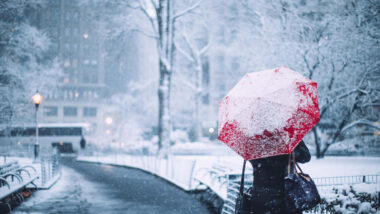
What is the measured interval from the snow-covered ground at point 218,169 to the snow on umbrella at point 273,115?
284 cm

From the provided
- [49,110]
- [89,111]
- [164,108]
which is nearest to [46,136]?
[49,110]

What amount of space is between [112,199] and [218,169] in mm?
3177

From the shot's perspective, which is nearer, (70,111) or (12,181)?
(12,181)

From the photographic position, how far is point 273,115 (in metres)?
3.43

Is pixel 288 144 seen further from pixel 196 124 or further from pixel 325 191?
pixel 196 124

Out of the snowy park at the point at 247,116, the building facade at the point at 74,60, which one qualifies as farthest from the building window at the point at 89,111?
the snowy park at the point at 247,116

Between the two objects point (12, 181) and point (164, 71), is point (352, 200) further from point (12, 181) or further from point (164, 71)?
point (164, 71)

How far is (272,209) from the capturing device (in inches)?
Result: 134

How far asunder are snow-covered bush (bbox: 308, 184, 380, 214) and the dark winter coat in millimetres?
2381

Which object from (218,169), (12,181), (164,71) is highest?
(164,71)

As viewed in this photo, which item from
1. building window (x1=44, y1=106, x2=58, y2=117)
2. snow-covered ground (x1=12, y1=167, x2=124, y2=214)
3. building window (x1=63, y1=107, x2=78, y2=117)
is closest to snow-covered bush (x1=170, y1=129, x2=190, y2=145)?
building window (x1=63, y1=107, x2=78, y2=117)

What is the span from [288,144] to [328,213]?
2922mm

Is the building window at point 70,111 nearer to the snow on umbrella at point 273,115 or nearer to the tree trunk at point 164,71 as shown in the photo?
the tree trunk at point 164,71

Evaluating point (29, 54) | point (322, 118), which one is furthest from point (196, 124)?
point (29, 54)
